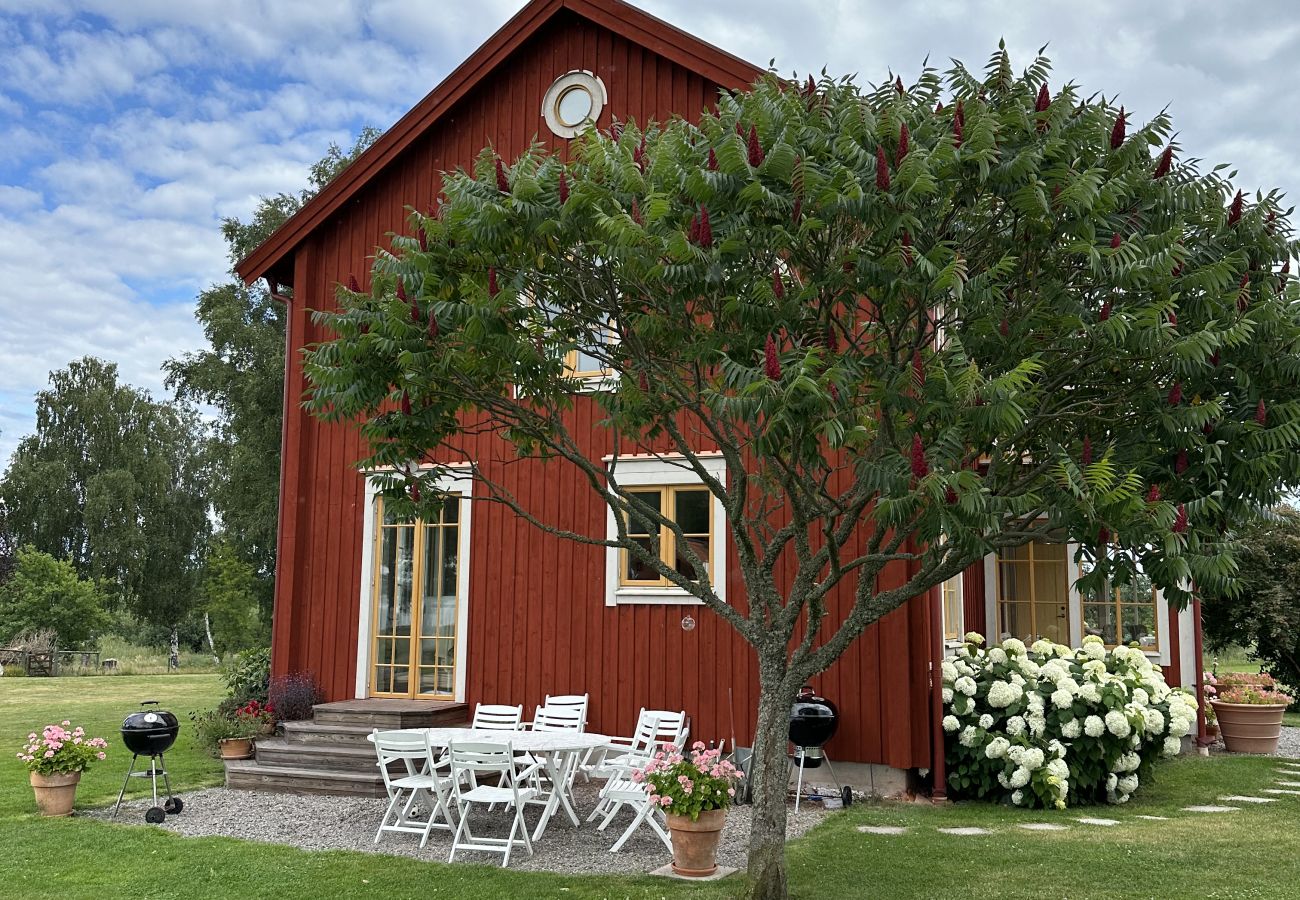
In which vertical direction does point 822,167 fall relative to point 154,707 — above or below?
above

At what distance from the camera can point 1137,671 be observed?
10.9 metres

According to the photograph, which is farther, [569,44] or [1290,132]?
[569,44]

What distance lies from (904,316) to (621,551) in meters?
5.80

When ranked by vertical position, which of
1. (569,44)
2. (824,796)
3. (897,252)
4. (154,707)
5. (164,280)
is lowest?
(824,796)

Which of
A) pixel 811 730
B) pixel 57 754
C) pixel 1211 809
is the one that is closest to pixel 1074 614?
pixel 1211 809

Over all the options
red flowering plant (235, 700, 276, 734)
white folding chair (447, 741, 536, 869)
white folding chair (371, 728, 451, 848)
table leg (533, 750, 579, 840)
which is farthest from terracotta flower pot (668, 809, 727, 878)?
red flowering plant (235, 700, 276, 734)

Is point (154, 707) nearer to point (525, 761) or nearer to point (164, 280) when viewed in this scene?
point (525, 761)

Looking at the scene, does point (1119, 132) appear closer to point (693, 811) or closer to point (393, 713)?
point (693, 811)

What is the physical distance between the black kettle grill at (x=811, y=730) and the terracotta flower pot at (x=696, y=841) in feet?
7.60

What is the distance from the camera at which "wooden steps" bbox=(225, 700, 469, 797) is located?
10.7 m

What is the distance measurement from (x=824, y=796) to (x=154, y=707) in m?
6.22

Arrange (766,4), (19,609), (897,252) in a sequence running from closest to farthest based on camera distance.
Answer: (897,252) < (766,4) < (19,609)

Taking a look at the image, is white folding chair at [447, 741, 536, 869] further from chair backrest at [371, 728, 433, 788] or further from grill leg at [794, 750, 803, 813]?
grill leg at [794, 750, 803, 813]

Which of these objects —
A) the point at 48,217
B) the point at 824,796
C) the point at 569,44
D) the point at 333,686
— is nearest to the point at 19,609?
the point at 48,217
